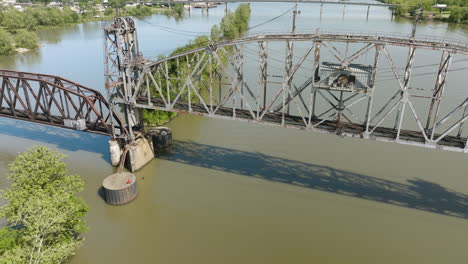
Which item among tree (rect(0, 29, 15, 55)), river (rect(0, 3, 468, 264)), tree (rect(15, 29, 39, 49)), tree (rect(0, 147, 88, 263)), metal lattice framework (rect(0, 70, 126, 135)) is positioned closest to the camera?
tree (rect(0, 147, 88, 263))

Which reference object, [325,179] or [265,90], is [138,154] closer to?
[265,90]

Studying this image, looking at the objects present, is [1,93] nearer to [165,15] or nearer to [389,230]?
[389,230]

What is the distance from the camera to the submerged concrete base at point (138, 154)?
26.8 m

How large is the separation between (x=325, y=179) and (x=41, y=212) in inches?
743

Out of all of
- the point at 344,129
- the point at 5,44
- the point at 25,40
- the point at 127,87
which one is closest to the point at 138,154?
the point at 127,87

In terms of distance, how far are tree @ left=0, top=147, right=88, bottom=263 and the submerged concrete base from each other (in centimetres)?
703

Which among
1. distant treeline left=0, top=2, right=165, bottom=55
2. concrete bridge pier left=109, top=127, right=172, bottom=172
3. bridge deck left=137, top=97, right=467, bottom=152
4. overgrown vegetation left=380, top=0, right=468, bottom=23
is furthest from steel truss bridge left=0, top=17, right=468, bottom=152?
overgrown vegetation left=380, top=0, right=468, bottom=23

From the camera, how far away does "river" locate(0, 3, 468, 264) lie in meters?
19.5

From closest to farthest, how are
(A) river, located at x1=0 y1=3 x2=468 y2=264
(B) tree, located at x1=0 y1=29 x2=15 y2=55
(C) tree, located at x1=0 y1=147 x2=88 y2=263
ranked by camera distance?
(C) tree, located at x1=0 y1=147 x2=88 y2=263 < (A) river, located at x1=0 y1=3 x2=468 y2=264 < (B) tree, located at x1=0 y1=29 x2=15 y2=55

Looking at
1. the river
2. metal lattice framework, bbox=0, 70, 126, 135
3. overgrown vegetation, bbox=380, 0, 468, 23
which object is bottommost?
the river

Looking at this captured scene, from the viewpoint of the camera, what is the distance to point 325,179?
25703 millimetres

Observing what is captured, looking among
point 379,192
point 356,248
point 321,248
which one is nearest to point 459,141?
point 379,192

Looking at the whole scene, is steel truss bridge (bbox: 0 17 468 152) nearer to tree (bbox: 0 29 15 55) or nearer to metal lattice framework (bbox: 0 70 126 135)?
metal lattice framework (bbox: 0 70 126 135)

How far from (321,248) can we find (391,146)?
1520cm
